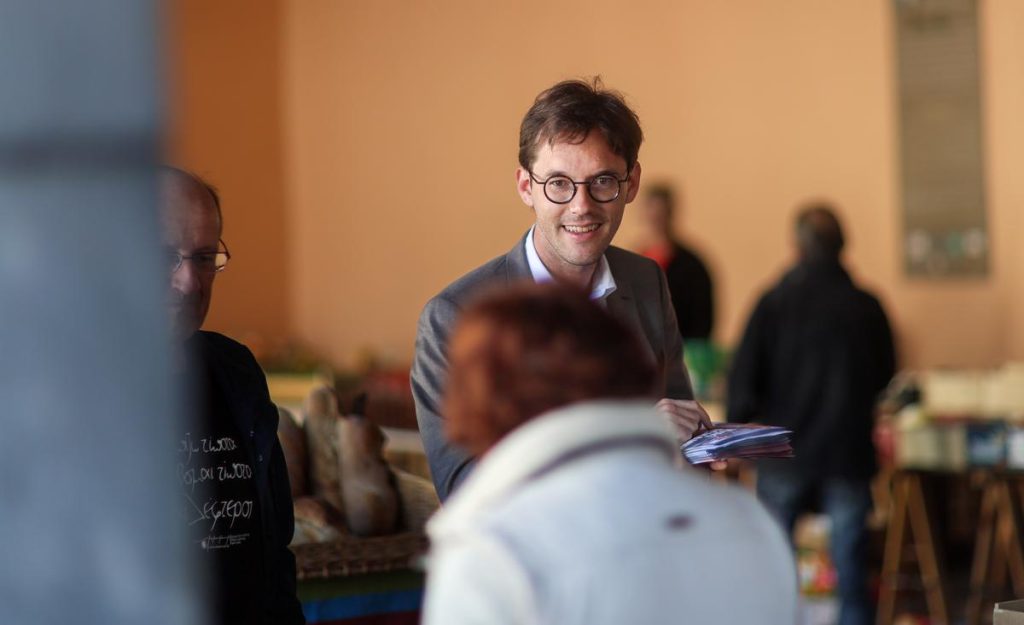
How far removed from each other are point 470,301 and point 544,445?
2.93 feet

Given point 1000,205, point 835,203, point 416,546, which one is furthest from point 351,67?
point 416,546

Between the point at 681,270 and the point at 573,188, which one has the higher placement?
the point at 573,188

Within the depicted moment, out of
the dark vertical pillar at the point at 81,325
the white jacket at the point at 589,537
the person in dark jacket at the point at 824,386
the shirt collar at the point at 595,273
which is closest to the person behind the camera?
the dark vertical pillar at the point at 81,325

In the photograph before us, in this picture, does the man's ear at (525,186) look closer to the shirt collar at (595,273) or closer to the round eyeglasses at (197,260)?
the shirt collar at (595,273)

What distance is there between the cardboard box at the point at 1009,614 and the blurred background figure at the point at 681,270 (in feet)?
12.3

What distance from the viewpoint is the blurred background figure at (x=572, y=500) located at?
1.20 m

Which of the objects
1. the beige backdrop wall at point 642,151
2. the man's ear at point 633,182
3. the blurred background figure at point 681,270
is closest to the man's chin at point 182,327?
the man's ear at point 633,182

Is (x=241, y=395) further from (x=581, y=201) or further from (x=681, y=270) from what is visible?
(x=681, y=270)

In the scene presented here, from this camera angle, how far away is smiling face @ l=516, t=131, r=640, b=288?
212 centimetres

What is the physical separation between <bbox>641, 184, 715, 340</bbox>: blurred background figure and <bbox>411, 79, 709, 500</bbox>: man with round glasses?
144 inches

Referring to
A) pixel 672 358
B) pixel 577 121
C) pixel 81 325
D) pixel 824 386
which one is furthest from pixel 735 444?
pixel 824 386

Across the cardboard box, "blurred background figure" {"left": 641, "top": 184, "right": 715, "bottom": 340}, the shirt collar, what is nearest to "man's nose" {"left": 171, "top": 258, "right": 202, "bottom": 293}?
the shirt collar

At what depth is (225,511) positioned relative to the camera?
6.77 ft

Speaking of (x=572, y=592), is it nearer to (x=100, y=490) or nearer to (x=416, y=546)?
(x=100, y=490)
